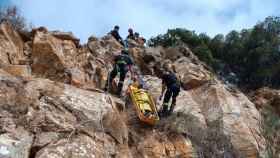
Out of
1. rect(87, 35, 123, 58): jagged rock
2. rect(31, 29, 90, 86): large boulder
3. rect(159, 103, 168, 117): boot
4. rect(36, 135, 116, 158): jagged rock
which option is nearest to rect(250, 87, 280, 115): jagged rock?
rect(159, 103, 168, 117): boot

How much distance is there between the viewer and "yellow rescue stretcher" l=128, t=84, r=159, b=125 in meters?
14.9

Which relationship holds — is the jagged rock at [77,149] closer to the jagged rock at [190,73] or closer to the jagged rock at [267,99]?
the jagged rock at [190,73]

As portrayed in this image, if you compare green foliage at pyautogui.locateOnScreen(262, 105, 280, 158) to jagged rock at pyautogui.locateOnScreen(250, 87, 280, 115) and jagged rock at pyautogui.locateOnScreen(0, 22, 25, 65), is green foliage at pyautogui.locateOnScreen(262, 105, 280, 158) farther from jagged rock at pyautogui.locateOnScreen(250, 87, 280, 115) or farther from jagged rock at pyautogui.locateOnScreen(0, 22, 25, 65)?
jagged rock at pyautogui.locateOnScreen(0, 22, 25, 65)

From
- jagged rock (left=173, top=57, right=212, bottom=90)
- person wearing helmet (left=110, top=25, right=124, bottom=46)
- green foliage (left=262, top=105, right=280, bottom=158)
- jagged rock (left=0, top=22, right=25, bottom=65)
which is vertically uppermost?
person wearing helmet (left=110, top=25, right=124, bottom=46)

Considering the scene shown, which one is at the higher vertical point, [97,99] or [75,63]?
[75,63]

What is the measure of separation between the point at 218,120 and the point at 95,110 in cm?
551

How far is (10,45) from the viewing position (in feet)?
59.6

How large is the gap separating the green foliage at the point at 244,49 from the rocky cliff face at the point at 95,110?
6.15 m

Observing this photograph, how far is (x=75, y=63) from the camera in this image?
1920 centimetres

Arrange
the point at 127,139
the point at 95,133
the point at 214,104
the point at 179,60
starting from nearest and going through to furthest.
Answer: the point at 95,133 < the point at 127,139 < the point at 214,104 < the point at 179,60

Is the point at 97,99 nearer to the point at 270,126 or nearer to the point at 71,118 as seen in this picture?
the point at 71,118

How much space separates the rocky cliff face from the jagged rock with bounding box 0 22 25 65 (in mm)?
38

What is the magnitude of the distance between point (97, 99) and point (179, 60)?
34.1ft

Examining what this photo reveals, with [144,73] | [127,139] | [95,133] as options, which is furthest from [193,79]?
[95,133]
